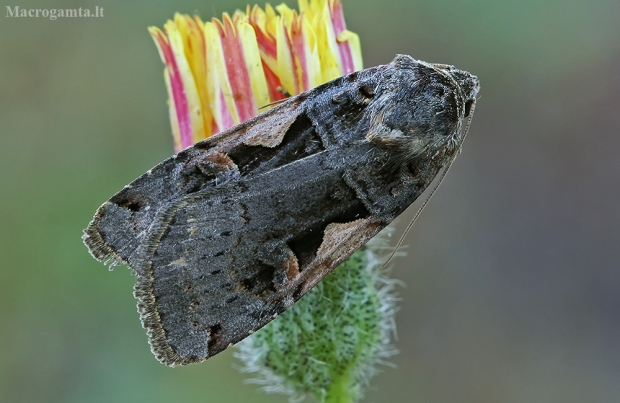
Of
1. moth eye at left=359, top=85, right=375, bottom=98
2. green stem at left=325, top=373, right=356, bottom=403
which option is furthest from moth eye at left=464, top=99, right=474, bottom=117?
green stem at left=325, top=373, right=356, bottom=403

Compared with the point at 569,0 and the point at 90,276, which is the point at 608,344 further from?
the point at 90,276

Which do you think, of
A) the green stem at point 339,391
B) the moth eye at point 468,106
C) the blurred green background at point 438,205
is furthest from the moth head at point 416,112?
the blurred green background at point 438,205

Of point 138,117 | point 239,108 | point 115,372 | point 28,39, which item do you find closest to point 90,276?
point 115,372

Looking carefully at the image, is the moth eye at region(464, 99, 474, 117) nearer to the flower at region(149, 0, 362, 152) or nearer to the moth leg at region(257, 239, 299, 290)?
the flower at region(149, 0, 362, 152)

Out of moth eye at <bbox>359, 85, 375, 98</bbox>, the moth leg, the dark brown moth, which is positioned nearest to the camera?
the dark brown moth

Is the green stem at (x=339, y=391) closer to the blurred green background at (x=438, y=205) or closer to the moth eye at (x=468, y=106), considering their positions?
the moth eye at (x=468, y=106)

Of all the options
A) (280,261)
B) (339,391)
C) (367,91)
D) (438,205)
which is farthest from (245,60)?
(438,205)

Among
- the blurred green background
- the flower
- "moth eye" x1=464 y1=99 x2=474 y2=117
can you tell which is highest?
the flower
